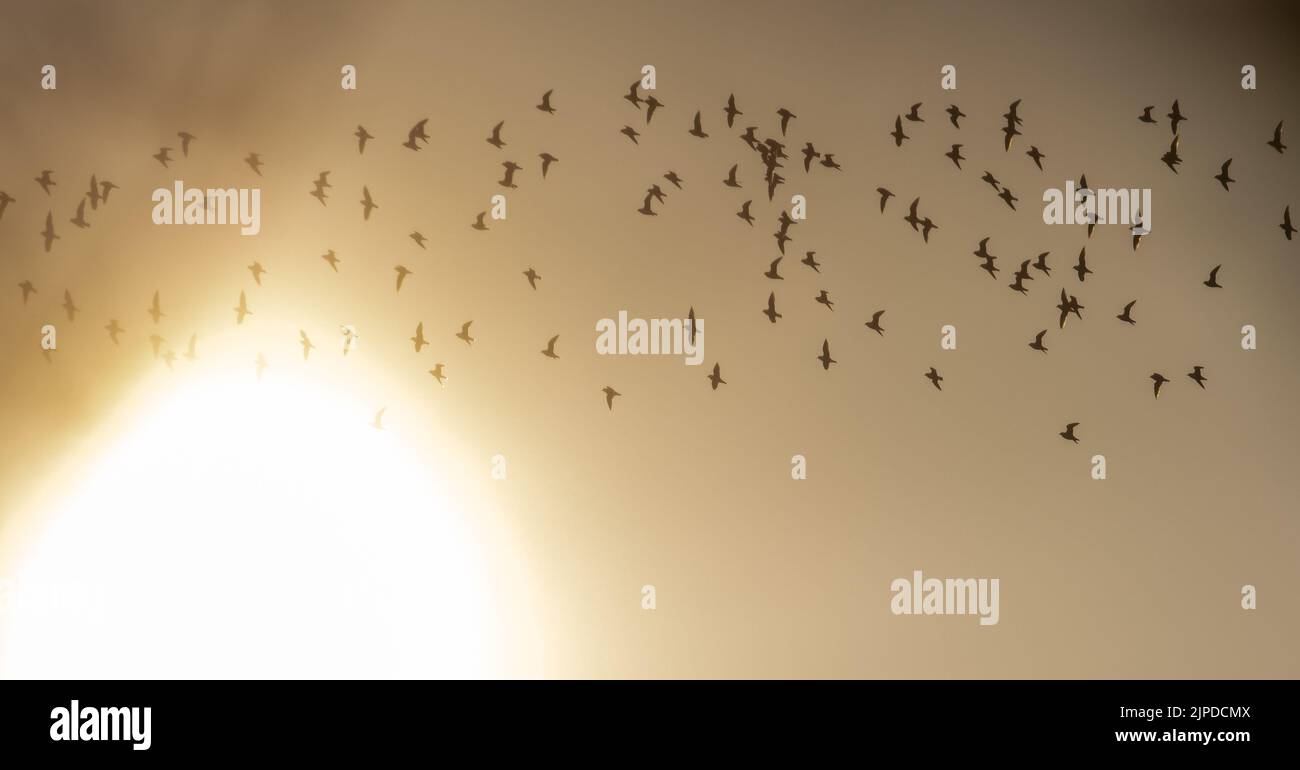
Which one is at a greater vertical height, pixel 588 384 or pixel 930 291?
pixel 930 291

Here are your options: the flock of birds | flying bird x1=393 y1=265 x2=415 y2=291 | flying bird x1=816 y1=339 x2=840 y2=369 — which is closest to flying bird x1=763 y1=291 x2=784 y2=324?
the flock of birds

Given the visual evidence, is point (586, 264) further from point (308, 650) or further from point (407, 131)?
point (308, 650)

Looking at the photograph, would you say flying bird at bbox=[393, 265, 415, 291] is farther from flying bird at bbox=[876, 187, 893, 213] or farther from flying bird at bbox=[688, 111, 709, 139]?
flying bird at bbox=[876, 187, 893, 213]

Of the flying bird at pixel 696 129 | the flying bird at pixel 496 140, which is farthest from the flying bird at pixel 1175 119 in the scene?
the flying bird at pixel 496 140

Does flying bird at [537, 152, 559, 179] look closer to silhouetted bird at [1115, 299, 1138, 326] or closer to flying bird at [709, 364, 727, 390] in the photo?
flying bird at [709, 364, 727, 390]

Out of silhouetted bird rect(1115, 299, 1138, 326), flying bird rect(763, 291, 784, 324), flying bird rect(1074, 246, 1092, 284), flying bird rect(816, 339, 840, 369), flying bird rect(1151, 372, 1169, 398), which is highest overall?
flying bird rect(1074, 246, 1092, 284)

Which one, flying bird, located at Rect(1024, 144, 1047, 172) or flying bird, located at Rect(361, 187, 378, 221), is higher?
flying bird, located at Rect(1024, 144, 1047, 172)
